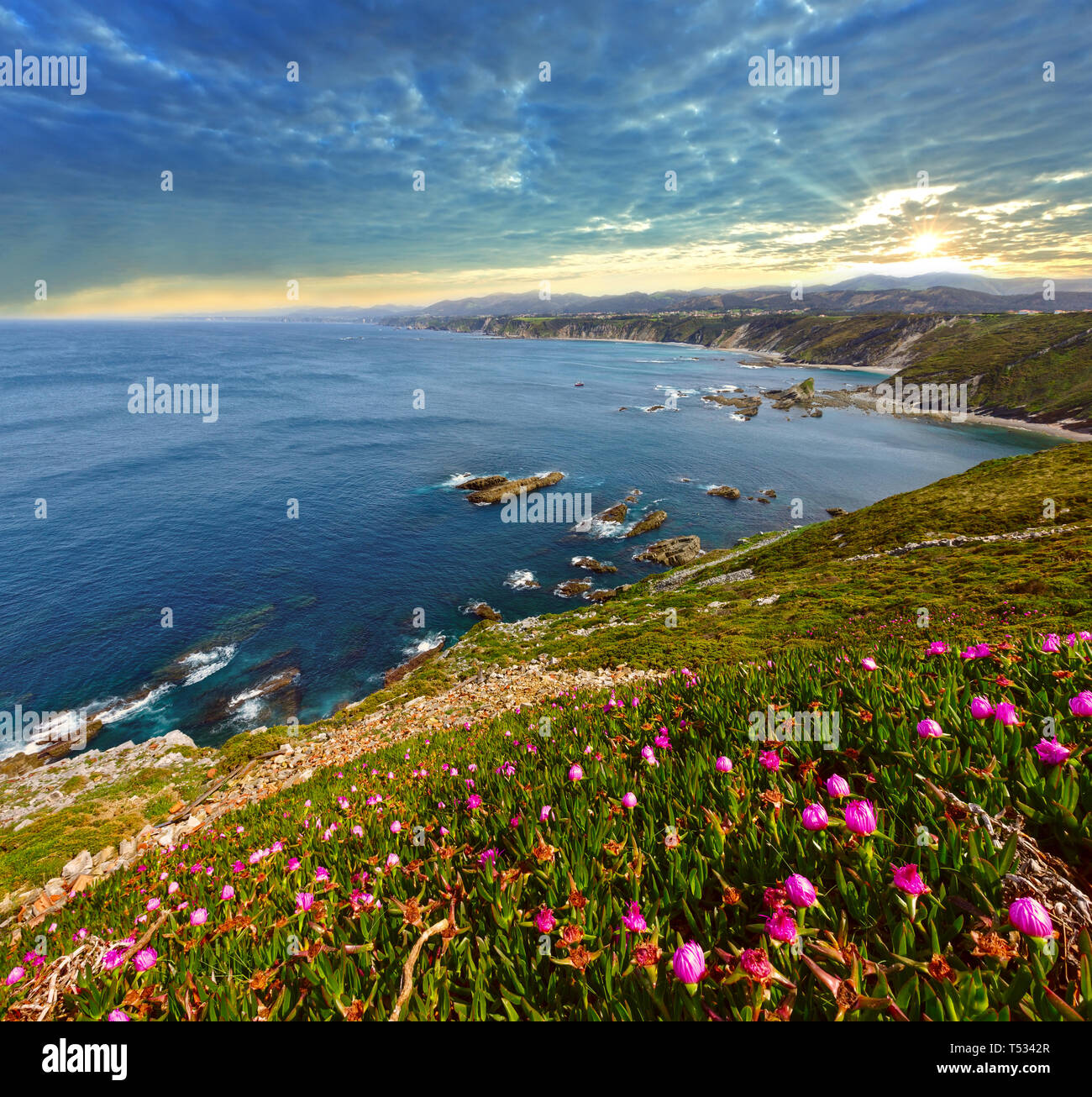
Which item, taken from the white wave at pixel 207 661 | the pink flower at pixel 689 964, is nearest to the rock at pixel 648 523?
the white wave at pixel 207 661

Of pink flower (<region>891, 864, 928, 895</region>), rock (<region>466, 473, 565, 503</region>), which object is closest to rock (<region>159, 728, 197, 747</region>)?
pink flower (<region>891, 864, 928, 895</region>)

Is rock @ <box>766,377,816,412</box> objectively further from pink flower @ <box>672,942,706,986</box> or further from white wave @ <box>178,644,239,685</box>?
pink flower @ <box>672,942,706,986</box>

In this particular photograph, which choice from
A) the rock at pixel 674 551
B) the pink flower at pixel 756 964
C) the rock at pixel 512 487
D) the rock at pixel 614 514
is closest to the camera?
the pink flower at pixel 756 964

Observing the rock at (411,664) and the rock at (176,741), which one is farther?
the rock at (411,664)

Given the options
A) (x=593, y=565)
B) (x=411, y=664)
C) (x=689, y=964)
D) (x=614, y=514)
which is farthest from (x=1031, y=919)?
(x=614, y=514)

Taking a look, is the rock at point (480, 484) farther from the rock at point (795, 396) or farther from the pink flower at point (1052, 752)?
the rock at point (795, 396)

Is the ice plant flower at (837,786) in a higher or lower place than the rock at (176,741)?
higher
